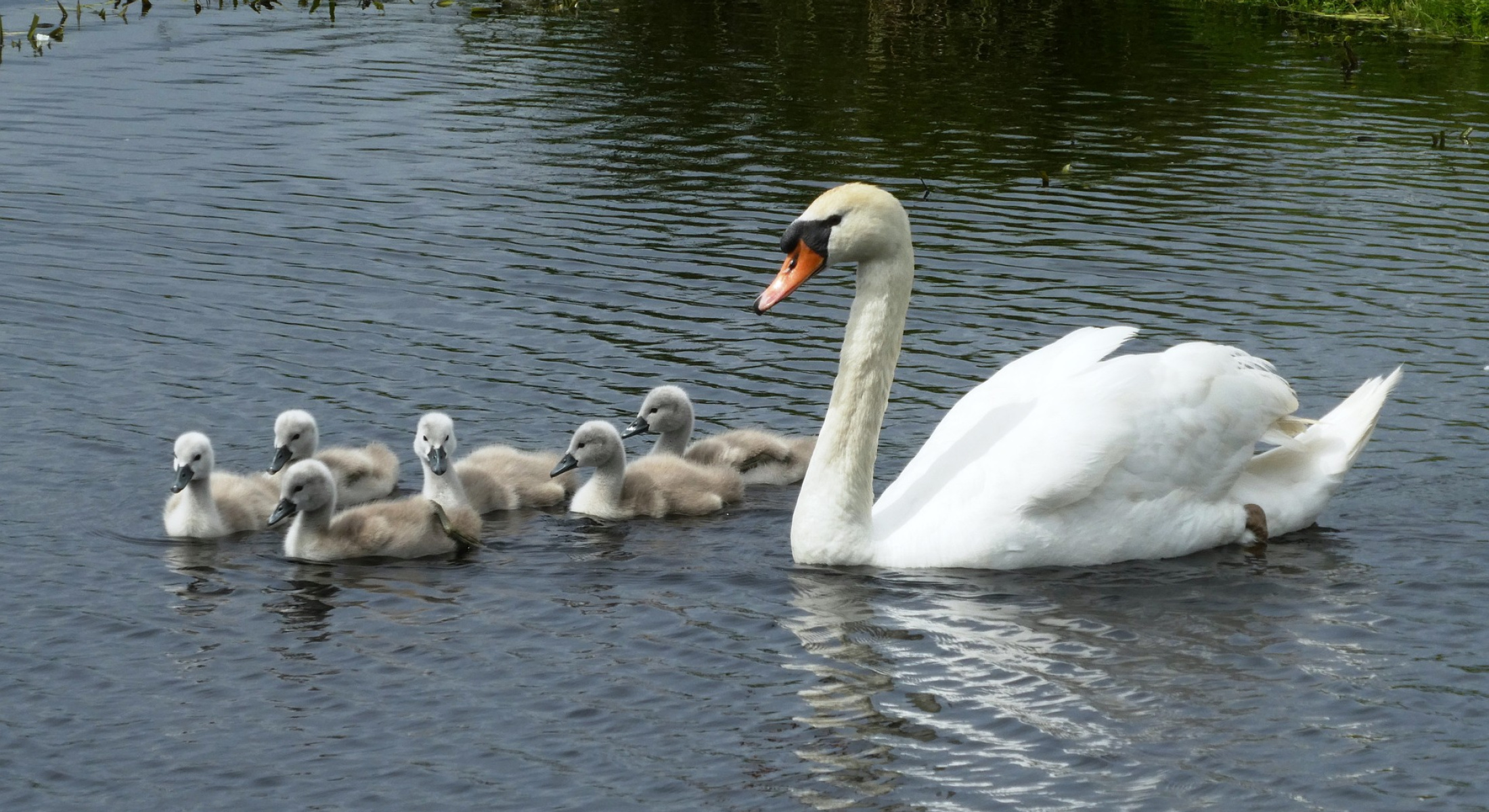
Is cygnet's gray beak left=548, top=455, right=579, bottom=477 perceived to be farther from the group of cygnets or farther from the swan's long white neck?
the swan's long white neck

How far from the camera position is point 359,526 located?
34.1 feet

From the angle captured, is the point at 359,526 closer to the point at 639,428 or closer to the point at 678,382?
the point at 639,428

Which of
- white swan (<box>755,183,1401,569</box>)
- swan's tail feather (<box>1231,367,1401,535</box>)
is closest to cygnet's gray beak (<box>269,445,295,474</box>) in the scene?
white swan (<box>755,183,1401,569</box>)

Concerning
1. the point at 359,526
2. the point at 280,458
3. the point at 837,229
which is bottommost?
the point at 359,526

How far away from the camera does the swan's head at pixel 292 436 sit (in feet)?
36.4

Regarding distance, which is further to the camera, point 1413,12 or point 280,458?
point 1413,12

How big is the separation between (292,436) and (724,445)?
258cm

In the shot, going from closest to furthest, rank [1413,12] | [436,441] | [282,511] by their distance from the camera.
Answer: [282,511], [436,441], [1413,12]

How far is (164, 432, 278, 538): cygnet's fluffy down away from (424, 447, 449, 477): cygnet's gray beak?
41.6 inches

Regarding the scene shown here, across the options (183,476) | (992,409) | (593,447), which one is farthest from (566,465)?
(992,409)

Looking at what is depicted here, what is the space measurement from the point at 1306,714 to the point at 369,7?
26.4 meters

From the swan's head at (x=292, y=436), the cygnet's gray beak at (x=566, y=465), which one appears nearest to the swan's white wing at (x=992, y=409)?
the cygnet's gray beak at (x=566, y=465)

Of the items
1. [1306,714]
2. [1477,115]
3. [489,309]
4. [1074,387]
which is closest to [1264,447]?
[1074,387]

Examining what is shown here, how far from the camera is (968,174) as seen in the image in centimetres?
2106
